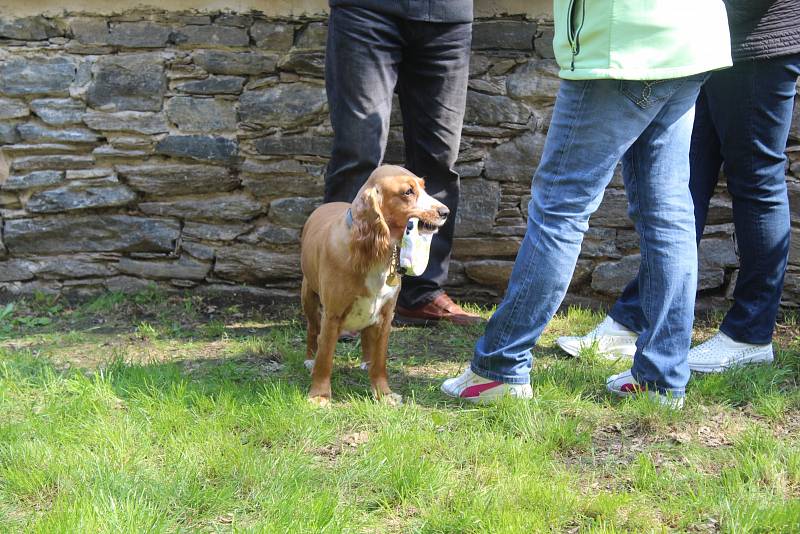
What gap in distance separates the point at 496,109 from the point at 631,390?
193 centimetres

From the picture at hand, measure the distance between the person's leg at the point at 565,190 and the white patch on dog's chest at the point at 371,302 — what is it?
0.45m

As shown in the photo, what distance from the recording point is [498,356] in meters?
2.87

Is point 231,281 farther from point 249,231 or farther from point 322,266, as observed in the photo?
point 322,266

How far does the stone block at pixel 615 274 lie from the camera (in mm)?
4375

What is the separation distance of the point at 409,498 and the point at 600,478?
2.07 feet

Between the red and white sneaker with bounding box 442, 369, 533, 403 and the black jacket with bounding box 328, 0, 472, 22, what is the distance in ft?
5.60

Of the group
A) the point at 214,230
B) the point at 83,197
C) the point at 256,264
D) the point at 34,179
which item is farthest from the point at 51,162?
the point at 256,264

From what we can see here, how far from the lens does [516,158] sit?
4.36m

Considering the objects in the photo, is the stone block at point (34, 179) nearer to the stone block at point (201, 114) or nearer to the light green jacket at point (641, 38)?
the stone block at point (201, 114)

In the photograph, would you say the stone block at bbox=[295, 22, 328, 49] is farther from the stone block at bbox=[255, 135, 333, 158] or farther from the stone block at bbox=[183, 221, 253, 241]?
the stone block at bbox=[183, 221, 253, 241]

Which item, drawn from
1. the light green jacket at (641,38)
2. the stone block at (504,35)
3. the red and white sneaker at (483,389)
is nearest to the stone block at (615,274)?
the stone block at (504,35)

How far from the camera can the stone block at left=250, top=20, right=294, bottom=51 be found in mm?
4305

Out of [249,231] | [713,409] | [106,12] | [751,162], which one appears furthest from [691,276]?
[106,12]

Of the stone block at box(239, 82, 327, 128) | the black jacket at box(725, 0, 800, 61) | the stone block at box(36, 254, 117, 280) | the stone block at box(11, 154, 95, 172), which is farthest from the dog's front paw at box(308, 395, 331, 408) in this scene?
the stone block at box(11, 154, 95, 172)
